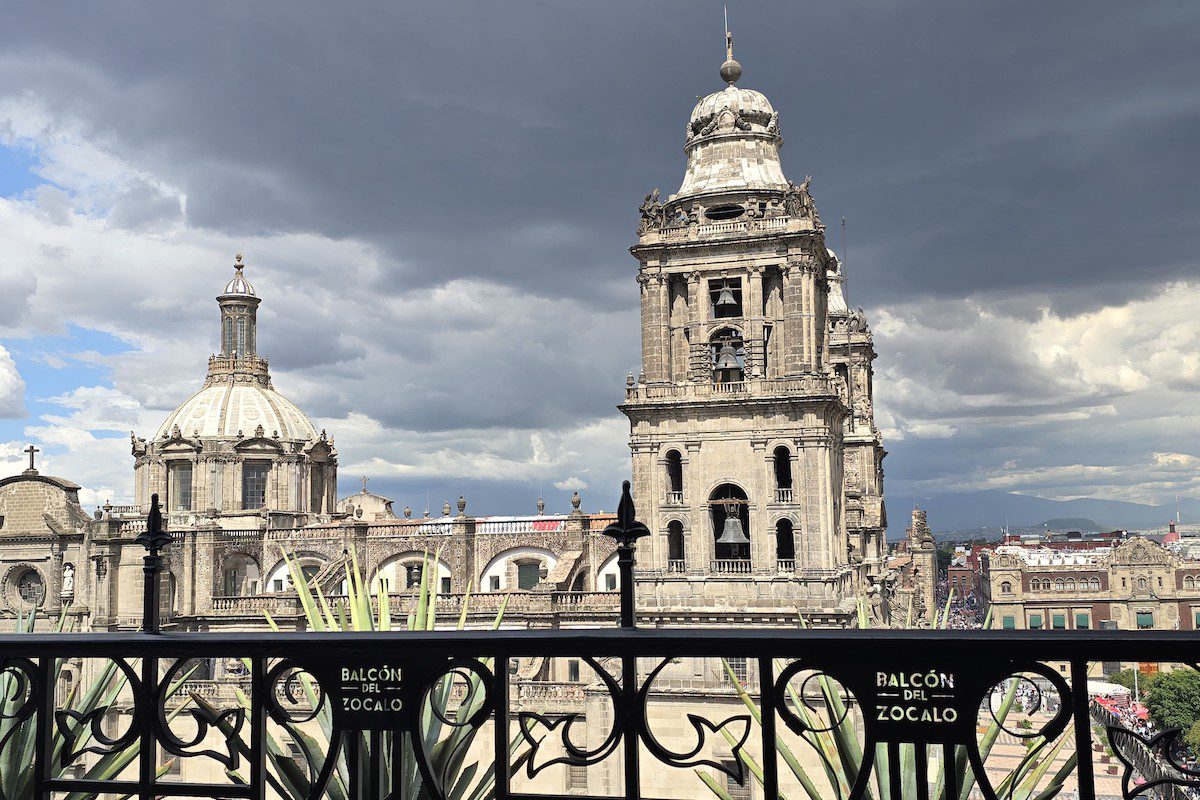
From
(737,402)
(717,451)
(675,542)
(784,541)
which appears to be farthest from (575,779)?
(737,402)

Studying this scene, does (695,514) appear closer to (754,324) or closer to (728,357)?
(728,357)

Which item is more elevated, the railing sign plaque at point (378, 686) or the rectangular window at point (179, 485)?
the rectangular window at point (179, 485)

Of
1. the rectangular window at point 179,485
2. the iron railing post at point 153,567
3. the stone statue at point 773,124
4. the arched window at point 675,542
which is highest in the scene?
the stone statue at point 773,124

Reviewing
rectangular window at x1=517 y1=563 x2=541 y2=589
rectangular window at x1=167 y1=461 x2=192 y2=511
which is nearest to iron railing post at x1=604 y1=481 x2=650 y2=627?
rectangular window at x1=517 y1=563 x2=541 y2=589

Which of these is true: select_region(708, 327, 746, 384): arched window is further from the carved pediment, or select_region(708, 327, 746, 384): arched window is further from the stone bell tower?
the carved pediment

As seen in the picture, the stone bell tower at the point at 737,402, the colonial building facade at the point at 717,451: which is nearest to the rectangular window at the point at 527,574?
the colonial building facade at the point at 717,451

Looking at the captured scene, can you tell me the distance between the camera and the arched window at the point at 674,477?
29.5 metres

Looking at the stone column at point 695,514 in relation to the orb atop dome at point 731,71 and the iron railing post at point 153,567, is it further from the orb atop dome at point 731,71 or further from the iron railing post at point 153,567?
the iron railing post at point 153,567

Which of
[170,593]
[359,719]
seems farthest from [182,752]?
[170,593]

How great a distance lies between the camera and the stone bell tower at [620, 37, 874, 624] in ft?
92.4

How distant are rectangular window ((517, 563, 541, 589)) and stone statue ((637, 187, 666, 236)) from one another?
16.8 metres

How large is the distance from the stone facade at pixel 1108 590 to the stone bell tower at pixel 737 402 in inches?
1937

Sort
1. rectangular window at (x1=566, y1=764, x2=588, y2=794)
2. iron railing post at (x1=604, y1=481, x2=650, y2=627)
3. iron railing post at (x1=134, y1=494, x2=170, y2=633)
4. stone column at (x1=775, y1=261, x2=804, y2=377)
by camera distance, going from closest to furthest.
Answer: iron railing post at (x1=604, y1=481, x2=650, y2=627) → iron railing post at (x1=134, y1=494, x2=170, y2=633) → rectangular window at (x1=566, y1=764, x2=588, y2=794) → stone column at (x1=775, y1=261, x2=804, y2=377)

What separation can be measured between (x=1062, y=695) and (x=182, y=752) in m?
2.92
